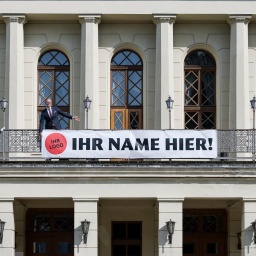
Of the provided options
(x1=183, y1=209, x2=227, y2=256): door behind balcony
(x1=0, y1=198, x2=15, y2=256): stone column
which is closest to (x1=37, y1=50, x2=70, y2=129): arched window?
(x1=183, y1=209, x2=227, y2=256): door behind balcony

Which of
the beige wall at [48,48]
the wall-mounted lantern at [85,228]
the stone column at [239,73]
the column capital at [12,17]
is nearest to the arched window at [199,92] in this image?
the stone column at [239,73]

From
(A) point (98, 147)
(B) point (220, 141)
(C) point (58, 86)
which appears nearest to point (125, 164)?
(A) point (98, 147)

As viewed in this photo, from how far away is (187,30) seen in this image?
49812mm

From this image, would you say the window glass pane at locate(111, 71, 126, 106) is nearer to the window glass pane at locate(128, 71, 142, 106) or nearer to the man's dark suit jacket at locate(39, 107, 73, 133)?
the window glass pane at locate(128, 71, 142, 106)

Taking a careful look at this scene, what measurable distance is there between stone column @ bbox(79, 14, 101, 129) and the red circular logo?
4.14m

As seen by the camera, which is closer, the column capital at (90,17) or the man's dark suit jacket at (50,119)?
the man's dark suit jacket at (50,119)

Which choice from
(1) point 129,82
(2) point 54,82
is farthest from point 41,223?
(1) point 129,82

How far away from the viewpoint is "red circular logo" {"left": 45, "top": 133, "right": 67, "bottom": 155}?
145 feet

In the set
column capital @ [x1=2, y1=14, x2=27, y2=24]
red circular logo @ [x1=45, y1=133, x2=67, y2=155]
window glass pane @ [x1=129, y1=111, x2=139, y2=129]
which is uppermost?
column capital @ [x1=2, y1=14, x2=27, y2=24]

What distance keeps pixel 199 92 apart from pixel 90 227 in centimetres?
946

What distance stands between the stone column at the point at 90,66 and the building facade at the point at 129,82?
42mm

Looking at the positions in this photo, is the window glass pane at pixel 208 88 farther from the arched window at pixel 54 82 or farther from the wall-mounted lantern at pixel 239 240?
the wall-mounted lantern at pixel 239 240

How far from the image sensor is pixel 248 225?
142 feet

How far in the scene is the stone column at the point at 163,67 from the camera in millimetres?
48312
